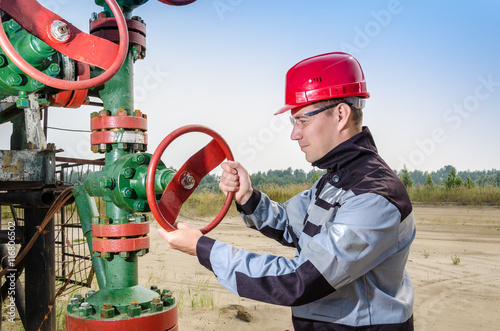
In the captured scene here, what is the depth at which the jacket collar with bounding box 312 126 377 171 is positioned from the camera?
1541mm

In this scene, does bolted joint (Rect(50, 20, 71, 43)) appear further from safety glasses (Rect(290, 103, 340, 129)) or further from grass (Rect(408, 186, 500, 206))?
grass (Rect(408, 186, 500, 206))

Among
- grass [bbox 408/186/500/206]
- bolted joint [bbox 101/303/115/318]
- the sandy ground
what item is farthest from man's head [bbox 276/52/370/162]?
grass [bbox 408/186/500/206]

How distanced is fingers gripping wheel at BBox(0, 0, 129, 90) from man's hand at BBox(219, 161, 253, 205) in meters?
0.64

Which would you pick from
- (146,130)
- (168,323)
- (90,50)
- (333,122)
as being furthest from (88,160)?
(333,122)

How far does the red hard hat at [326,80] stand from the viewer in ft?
5.48

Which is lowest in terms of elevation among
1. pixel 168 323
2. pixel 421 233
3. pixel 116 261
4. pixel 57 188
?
pixel 421 233

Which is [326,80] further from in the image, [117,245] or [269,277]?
[117,245]

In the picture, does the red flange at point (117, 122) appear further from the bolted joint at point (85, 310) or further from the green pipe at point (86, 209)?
the bolted joint at point (85, 310)

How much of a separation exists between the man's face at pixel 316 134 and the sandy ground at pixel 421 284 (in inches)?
94.9

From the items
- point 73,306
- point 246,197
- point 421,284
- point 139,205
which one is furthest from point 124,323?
point 421,284

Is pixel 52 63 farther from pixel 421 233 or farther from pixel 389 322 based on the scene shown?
pixel 421 233

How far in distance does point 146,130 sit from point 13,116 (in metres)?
1.33

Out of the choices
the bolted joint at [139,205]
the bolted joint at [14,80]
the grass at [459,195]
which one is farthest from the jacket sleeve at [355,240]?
the grass at [459,195]

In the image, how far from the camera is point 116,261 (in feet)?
5.84
